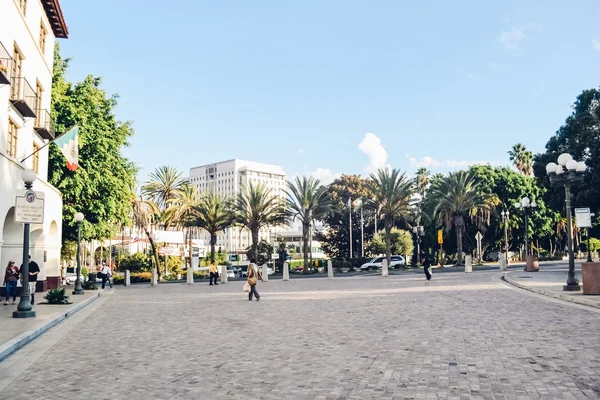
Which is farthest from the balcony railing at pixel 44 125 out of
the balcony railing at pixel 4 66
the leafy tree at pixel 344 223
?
the leafy tree at pixel 344 223

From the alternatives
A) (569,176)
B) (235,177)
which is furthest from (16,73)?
(235,177)

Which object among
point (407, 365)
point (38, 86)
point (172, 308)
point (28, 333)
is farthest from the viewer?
point (38, 86)

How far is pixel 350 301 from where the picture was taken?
17047 millimetres

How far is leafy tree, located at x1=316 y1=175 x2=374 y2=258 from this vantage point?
80250mm

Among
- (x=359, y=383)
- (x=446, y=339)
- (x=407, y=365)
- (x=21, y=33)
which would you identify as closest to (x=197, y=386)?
(x=359, y=383)

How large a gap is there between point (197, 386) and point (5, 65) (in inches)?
619

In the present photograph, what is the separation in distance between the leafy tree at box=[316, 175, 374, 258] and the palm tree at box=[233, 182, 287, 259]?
110ft

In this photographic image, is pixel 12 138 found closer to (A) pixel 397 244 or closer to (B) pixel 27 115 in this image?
(B) pixel 27 115

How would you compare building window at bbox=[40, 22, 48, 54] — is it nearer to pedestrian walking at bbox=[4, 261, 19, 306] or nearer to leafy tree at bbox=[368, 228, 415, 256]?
pedestrian walking at bbox=[4, 261, 19, 306]

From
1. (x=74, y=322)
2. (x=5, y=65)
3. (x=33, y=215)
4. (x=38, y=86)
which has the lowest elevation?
(x=74, y=322)

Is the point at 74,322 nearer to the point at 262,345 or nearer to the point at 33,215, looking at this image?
the point at 33,215

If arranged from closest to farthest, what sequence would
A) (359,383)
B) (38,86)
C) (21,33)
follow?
(359,383) < (21,33) < (38,86)

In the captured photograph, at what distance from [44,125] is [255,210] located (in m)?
22.2

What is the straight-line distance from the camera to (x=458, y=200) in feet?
167
